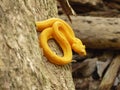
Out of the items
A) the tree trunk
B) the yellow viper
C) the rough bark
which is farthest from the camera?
the rough bark

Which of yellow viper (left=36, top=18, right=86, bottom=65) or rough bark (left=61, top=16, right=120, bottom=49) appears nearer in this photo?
yellow viper (left=36, top=18, right=86, bottom=65)

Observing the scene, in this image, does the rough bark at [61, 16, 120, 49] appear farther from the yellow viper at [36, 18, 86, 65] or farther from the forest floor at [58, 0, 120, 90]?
the yellow viper at [36, 18, 86, 65]

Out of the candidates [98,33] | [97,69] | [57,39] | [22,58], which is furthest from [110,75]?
[22,58]

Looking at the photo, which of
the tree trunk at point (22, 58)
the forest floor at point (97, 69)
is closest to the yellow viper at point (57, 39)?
the tree trunk at point (22, 58)

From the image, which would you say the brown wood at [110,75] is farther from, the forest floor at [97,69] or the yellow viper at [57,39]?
the yellow viper at [57,39]

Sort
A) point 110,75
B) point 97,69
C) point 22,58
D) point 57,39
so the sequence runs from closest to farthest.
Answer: point 22,58
point 57,39
point 110,75
point 97,69

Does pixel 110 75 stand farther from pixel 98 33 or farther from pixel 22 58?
pixel 22 58

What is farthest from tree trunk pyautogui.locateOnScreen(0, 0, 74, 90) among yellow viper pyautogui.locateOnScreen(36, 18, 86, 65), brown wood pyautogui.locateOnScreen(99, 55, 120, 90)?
brown wood pyautogui.locateOnScreen(99, 55, 120, 90)
